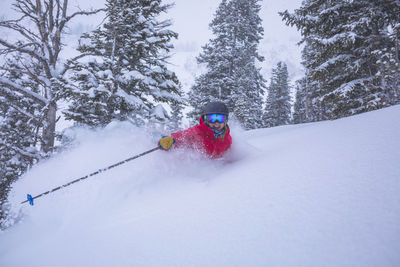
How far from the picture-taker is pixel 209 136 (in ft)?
12.1

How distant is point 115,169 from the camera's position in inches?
155

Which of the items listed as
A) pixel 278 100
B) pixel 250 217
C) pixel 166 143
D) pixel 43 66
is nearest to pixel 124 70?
pixel 43 66

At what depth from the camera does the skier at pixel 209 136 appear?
355cm

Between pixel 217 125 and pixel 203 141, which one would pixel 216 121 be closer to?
pixel 217 125

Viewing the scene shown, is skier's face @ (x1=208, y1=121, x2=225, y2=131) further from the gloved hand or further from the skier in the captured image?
the gloved hand

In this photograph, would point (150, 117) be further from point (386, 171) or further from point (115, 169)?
point (386, 171)

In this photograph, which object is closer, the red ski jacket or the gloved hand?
the gloved hand

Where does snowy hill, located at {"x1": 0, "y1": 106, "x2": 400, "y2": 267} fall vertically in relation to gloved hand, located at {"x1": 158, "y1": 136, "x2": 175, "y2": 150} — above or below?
below

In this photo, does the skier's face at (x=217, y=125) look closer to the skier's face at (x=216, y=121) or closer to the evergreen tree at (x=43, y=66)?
the skier's face at (x=216, y=121)

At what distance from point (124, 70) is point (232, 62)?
34.5ft

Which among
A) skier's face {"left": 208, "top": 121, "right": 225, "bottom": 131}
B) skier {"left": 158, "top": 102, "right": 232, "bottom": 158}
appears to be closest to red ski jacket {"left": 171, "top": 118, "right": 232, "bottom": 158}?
skier {"left": 158, "top": 102, "right": 232, "bottom": 158}

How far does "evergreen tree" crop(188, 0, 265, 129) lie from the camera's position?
15.8 meters

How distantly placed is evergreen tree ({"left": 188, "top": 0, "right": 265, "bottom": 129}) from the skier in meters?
11.9

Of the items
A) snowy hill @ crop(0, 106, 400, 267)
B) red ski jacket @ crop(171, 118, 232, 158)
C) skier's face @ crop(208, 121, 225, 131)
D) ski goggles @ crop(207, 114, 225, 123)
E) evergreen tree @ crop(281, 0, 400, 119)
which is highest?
evergreen tree @ crop(281, 0, 400, 119)
